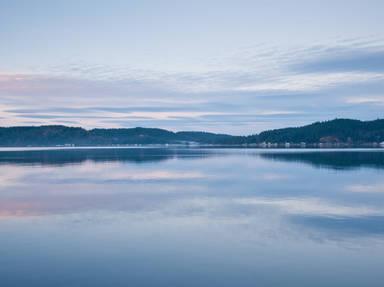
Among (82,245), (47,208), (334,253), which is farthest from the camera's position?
(47,208)

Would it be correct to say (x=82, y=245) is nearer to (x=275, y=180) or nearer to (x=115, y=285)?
(x=115, y=285)

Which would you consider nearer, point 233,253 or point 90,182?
point 233,253

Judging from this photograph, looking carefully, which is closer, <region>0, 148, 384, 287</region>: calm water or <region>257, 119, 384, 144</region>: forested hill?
<region>0, 148, 384, 287</region>: calm water

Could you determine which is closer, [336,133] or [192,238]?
[192,238]

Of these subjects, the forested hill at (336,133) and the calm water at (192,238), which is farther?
the forested hill at (336,133)

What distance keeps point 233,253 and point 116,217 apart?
5.50 meters

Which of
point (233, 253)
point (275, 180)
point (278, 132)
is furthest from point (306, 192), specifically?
point (278, 132)

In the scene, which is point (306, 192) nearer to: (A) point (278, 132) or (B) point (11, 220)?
(B) point (11, 220)

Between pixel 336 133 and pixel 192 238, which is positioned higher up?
pixel 336 133

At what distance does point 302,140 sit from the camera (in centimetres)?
17675

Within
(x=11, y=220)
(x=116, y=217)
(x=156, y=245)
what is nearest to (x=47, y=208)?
(x=11, y=220)

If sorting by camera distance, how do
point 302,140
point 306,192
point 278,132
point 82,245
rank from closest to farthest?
point 82,245, point 306,192, point 302,140, point 278,132

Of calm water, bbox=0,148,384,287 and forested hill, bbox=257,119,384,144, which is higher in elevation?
forested hill, bbox=257,119,384,144

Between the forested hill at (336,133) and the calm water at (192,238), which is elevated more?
the forested hill at (336,133)
